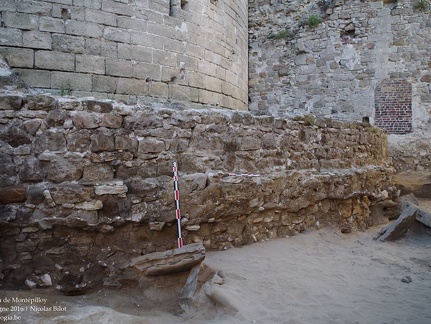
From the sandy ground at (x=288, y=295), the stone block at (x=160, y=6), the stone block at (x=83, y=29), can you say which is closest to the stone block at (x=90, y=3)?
the stone block at (x=83, y=29)

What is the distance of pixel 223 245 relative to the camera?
4.68 m

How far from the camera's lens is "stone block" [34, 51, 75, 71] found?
21.6 feet

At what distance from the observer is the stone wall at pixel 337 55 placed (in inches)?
454

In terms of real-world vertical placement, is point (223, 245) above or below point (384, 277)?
above

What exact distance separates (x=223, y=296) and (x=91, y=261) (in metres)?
1.31

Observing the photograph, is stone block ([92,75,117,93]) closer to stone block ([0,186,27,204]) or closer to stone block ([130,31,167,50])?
stone block ([130,31,167,50])

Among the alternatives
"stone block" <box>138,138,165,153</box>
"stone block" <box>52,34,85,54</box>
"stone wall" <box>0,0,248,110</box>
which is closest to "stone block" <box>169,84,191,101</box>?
"stone wall" <box>0,0,248,110</box>

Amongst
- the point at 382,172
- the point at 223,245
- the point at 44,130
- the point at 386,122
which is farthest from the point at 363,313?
the point at 386,122

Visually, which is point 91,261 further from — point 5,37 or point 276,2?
point 276,2

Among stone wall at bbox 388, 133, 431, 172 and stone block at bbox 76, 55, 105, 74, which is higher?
stone block at bbox 76, 55, 105, 74

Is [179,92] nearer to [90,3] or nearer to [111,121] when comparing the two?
[90,3]

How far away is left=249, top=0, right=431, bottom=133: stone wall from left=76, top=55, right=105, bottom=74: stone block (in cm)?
598

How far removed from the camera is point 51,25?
6.66m

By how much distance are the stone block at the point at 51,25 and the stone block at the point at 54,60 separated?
37cm
